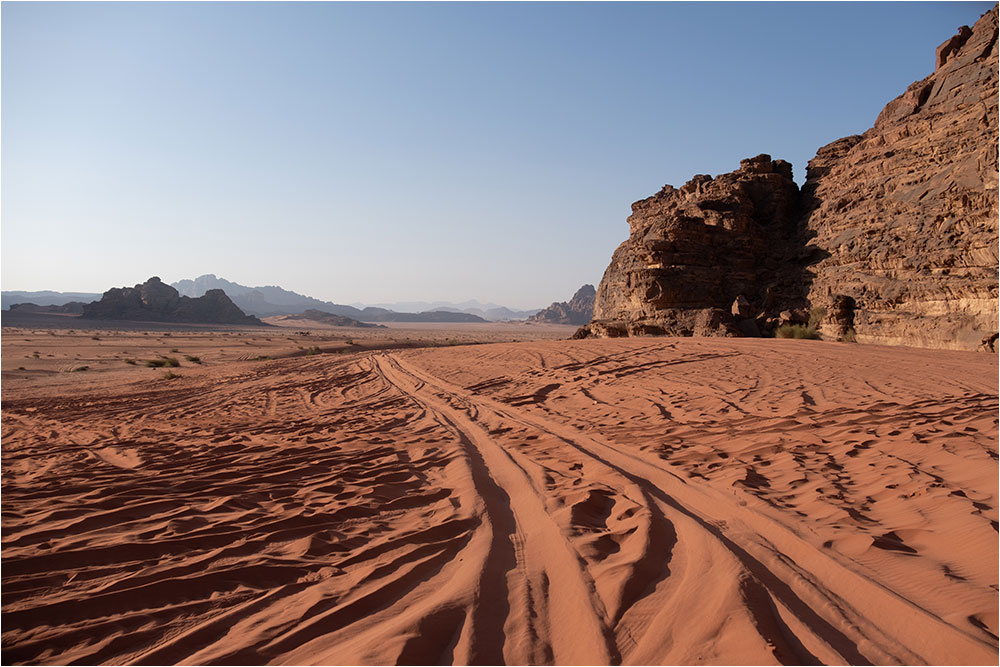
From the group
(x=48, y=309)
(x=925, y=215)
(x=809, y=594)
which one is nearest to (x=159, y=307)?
(x=48, y=309)

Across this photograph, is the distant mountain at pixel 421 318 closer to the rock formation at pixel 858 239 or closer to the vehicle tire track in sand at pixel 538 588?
the rock formation at pixel 858 239

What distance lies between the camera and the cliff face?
1286 cm

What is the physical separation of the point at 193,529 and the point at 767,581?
12.4 ft

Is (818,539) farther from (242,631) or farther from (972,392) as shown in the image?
(972,392)

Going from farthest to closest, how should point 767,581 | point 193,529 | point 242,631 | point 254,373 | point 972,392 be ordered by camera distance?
point 254,373 < point 972,392 < point 193,529 < point 767,581 < point 242,631

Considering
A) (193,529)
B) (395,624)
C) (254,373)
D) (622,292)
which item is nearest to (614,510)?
(395,624)

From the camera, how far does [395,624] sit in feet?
7.89

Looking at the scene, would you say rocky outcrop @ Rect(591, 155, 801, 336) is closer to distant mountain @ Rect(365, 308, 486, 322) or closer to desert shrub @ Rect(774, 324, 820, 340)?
desert shrub @ Rect(774, 324, 820, 340)

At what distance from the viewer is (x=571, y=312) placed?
116 meters

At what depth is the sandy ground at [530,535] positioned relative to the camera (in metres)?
2.28

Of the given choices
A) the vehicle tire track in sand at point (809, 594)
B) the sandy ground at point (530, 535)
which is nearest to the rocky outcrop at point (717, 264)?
the sandy ground at point (530, 535)

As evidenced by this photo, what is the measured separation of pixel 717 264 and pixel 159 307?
7527 cm

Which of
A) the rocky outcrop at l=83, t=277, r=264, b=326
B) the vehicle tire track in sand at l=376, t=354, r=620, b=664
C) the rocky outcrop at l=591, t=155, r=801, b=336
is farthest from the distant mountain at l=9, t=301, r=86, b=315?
the vehicle tire track in sand at l=376, t=354, r=620, b=664

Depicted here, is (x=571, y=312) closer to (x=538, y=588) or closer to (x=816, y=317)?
(x=816, y=317)
